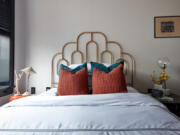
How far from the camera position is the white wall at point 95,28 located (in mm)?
2314

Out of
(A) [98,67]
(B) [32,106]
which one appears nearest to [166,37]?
(A) [98,67]

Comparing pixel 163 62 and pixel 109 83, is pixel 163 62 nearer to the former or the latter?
pixel 163 62

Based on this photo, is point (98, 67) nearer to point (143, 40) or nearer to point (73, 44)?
point (73, 44)

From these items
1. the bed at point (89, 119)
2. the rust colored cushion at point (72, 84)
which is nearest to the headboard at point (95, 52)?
the rust colored cushion at point (72, 84)

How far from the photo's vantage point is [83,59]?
2.39 meters

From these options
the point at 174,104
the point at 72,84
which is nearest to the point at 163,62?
the point at 174,104

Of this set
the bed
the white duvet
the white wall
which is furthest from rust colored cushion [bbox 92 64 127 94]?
the white wall

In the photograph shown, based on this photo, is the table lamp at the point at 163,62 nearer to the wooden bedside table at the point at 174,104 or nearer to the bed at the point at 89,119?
the wooden bedside table at the point at 174,104

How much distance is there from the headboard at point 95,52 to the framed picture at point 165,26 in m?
0.66

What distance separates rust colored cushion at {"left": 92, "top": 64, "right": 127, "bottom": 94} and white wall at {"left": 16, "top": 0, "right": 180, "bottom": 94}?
2.84 ft

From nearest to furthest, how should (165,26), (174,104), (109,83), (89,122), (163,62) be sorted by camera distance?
(89,122) < (109,83) < (174,104) < (163,62) < (165,26)

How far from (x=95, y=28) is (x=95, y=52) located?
0.43m

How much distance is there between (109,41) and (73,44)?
0.65 meters

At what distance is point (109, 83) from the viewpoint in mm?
1585
